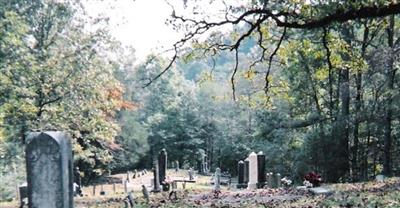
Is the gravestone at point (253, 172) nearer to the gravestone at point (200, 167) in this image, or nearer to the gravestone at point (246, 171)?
the gravestone at point (246, 171)

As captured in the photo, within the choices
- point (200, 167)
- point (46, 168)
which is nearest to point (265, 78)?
point (46, 168)

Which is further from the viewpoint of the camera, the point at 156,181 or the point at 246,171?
the point at 246,171

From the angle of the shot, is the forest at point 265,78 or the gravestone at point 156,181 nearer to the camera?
the forest at point 265,78

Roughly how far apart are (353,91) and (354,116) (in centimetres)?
303

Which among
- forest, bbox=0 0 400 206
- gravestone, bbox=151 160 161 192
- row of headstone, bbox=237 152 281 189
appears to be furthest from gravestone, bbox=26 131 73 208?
gravestone, bbox=151 160 161 192

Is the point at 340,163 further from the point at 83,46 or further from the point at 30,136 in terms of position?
the point at 30,136

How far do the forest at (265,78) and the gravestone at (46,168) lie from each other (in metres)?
4.13

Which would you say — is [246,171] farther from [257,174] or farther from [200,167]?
[200,167]

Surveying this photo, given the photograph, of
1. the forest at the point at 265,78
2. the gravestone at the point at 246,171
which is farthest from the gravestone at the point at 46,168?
the gravestone at the point at 246,171

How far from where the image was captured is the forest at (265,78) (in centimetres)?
1140

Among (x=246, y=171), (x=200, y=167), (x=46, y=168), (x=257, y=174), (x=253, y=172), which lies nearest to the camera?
(x=46, y=168)

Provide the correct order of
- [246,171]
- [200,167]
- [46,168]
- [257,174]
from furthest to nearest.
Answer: [200,167], [246,171], [257,174], [46,168]

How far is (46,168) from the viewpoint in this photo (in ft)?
24.0

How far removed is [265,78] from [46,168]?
6499 millimetres
